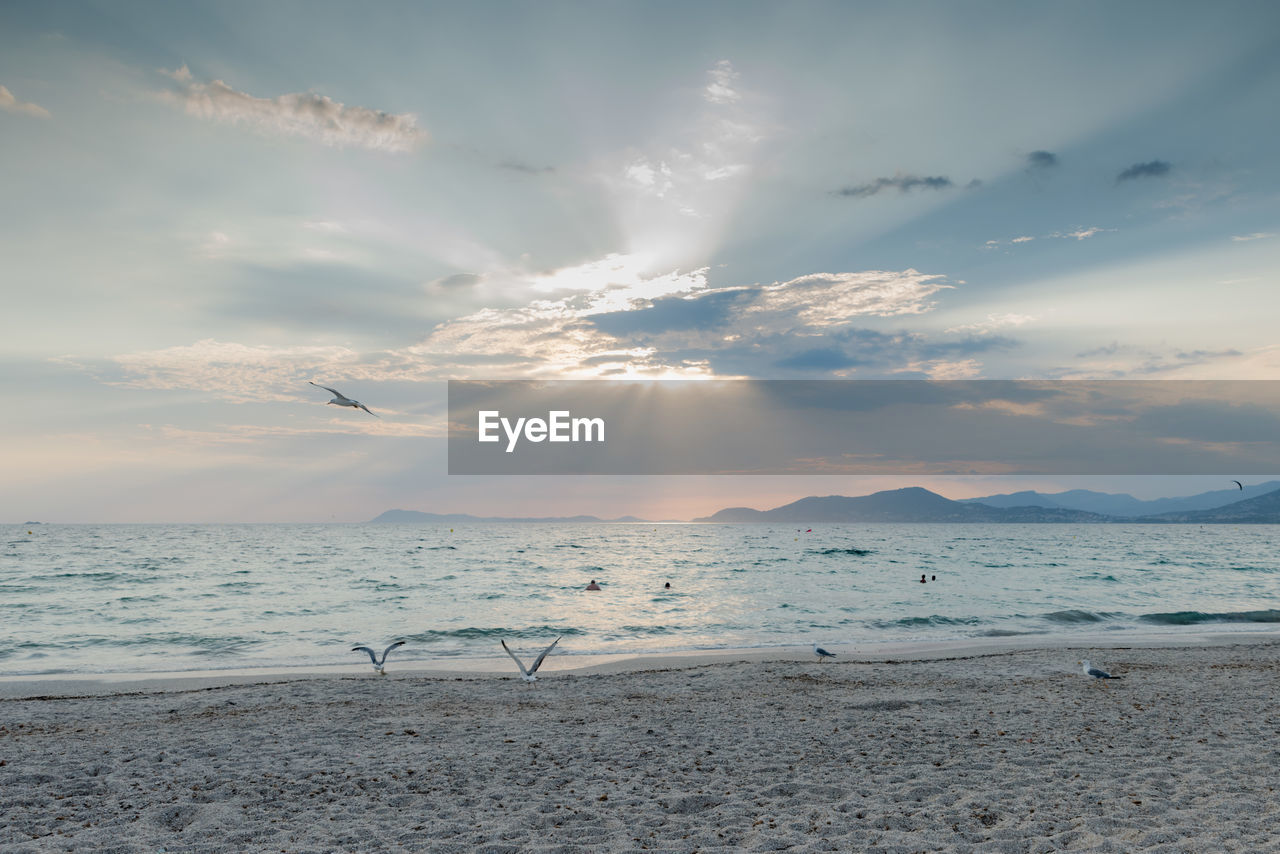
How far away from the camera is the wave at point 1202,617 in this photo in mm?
26266

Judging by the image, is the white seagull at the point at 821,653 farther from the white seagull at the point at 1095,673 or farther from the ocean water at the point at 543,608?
the white seagull at the point at 1095,673

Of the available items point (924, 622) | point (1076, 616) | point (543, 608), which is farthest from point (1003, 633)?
point (543, 608)

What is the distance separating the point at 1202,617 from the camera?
2664cm

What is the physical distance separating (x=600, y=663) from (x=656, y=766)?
9504 mm

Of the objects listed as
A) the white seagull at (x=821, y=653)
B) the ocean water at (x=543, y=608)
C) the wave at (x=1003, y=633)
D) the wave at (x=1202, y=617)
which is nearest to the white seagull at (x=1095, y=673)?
the white seagull at (x=821, y=653)

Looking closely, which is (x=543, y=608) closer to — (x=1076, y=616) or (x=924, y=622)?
(x=924, y=622)

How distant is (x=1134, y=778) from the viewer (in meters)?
8.05

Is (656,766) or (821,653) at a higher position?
(656,766)

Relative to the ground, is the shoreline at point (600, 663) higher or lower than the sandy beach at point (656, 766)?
lower

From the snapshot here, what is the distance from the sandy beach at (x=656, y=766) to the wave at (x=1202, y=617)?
1475cm

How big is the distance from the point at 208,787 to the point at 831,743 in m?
7.85

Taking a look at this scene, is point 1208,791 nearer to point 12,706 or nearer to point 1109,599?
point 12,706

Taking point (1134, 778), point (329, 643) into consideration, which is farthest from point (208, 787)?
point (329, 643)

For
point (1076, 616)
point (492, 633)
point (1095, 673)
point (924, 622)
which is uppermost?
point (1095, 673)
